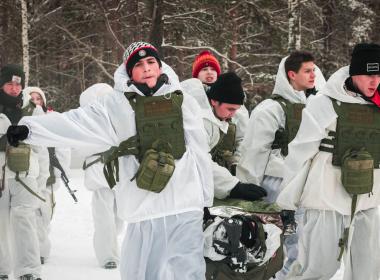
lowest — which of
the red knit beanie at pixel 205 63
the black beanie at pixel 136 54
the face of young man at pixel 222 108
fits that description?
the face of young man at pixel 222 108

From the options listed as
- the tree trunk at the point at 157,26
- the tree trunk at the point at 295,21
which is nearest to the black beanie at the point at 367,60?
the tree trunk at the point at 157,26

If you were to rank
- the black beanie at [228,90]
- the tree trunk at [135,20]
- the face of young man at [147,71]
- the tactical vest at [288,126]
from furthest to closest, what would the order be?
the tree trunk at [135,20] → the tactical vest at [288,126] → the black beanie at [228,90] → the face of young man at [147,71]

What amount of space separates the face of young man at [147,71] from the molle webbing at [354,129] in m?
1.22

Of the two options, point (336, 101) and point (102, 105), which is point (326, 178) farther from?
point (102, 105)

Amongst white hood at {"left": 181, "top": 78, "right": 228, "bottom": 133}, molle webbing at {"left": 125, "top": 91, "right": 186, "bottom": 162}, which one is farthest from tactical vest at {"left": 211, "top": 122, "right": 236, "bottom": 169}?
molle webbing at {"left": 125, "top": 91, "right": 186, "bottom": 162}

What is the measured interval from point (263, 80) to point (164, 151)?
16880 millimetres

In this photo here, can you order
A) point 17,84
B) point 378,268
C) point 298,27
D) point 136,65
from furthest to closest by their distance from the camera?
point 298,27, point 17,84, point 378,268, point 136,65

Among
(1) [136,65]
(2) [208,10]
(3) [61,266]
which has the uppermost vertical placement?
(2) [208,10]

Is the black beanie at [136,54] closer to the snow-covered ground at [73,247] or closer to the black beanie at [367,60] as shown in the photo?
the black beanie at [367,60]

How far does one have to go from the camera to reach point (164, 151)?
4012mm

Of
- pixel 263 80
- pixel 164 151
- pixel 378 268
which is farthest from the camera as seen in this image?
pixel 263 80

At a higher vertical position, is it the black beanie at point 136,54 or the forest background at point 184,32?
the forest background at point 184,32

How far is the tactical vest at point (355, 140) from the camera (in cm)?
434

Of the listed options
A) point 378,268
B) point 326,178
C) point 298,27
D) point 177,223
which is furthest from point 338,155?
point 298,27
